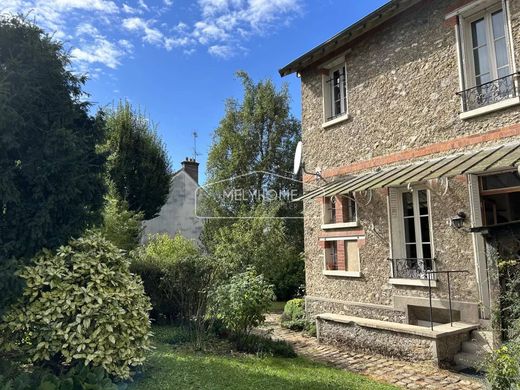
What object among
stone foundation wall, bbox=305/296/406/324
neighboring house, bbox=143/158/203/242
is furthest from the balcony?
neighboring house, bbox=143/158/203/242

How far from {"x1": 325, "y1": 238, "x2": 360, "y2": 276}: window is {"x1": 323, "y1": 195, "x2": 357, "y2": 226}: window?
74 cm

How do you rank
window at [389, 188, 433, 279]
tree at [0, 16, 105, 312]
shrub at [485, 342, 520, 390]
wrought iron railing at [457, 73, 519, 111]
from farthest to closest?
window at [389, 188, 433, 279], wrought iron railing at [457, 73, 519, 111], tree at [0, 16, 105, 312], shrub at [485, 342, 520, 390]

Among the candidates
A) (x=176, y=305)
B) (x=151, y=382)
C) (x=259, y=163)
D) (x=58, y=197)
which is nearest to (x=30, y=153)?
(x=58, y=197)

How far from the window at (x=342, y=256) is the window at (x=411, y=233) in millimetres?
1622

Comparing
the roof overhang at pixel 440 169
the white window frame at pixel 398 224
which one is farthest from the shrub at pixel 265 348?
the roof overhang at pixel 440 169

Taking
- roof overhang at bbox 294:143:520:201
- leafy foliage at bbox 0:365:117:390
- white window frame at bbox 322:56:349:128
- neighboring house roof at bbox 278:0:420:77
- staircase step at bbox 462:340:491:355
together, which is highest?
neighboring house roof at bbox 278:0:420:77

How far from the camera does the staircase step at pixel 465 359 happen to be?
9.09 metres

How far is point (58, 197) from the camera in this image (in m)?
6.11

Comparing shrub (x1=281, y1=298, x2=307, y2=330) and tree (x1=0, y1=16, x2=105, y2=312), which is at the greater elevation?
tree (x1=0, y1=16, x2=105, y2=312)

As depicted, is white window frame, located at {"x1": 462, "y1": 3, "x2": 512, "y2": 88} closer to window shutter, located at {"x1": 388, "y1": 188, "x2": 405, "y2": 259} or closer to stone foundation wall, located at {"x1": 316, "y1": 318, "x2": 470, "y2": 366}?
window shutter, located at {"x1": 388, "y1": 188, "x2": 405, "y2": 259}

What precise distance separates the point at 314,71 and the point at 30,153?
11868 mm

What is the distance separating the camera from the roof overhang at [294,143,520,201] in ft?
28.6

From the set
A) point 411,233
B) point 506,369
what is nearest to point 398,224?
point 411,233

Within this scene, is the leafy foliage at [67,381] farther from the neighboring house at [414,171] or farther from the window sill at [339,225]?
the window sill at [339,225]
